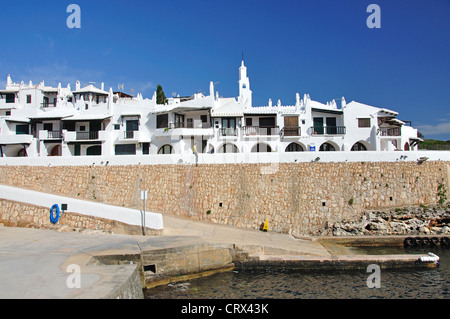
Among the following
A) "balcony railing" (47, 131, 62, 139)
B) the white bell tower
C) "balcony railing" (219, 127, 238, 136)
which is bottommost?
"balcony railing" (219, 127, 238, 136)

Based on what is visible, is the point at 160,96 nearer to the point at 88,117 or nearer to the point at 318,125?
the point at 88,117

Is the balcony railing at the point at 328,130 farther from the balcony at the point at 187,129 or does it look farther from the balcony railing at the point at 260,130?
the balcony at the point at 187,129

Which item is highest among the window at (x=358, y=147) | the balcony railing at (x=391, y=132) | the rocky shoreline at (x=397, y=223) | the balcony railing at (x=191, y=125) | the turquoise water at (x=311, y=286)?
the balcony railing at (x=191, y=125)

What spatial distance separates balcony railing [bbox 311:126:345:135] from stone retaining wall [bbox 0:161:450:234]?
8814mm

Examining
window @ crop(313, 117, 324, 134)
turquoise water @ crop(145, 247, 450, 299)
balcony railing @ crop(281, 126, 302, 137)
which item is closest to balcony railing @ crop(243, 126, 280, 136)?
balcony railing @ crop(281, 126, 302, 137)

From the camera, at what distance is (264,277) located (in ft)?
56.3

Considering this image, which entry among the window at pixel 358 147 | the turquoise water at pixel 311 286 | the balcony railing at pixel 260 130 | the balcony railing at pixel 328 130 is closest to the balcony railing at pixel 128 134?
the balcony railing at pixel 260 130

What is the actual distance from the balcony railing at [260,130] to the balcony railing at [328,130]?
3799 mm

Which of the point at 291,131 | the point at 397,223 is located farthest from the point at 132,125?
the point at 397,223

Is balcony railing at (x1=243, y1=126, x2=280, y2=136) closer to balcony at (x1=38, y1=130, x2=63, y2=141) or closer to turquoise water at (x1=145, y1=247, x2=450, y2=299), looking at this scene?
turquoise water at (x1=145, y1=247, x2=450, y2=299)

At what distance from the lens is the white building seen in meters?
A: 33.1

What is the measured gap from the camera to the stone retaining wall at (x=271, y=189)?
989 inches
